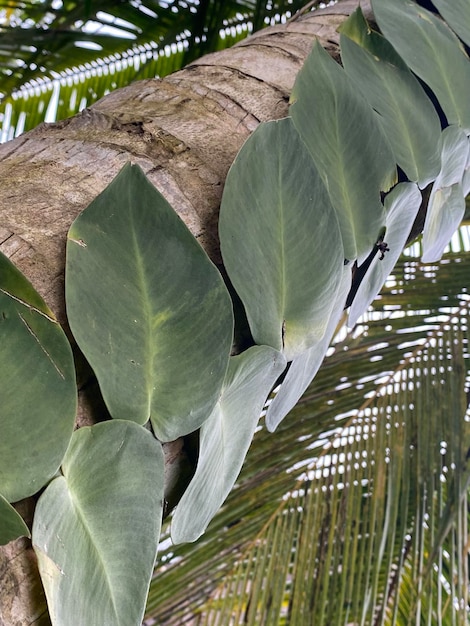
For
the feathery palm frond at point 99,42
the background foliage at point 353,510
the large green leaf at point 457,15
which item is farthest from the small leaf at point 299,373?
the feathery palm frond at point 99,42

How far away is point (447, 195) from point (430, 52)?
0.32 feet

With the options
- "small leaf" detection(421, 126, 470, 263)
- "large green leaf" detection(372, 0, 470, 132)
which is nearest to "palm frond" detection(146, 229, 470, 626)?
"small leaf" detection(421, 126, 470, 263)

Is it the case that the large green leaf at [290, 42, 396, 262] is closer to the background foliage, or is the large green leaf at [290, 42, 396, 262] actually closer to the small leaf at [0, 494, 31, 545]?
the small leaf at [0, 494, 31, 545]

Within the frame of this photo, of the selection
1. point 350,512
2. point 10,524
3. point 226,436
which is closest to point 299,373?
point 226,436

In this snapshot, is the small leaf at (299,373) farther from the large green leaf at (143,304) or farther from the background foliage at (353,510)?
the background foliage at (353,510)

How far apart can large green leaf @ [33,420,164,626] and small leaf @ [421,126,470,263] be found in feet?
0.95

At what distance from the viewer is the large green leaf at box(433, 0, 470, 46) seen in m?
0.47

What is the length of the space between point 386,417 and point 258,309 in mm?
654

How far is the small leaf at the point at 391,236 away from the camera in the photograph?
367 mm

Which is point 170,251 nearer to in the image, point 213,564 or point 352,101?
point 352,101

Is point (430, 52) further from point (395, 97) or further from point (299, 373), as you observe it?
point (299, 373)

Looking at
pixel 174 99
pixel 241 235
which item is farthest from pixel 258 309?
pixel 174 99

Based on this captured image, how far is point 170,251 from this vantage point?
0.75 feet

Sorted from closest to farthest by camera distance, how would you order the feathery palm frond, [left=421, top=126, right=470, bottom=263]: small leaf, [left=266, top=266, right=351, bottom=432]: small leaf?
[left=266, top=266, right=351, bottom=432]: small leaf < [left=421, top=126, right=470, bottom=263]: small leaf < the feathery palm frond
